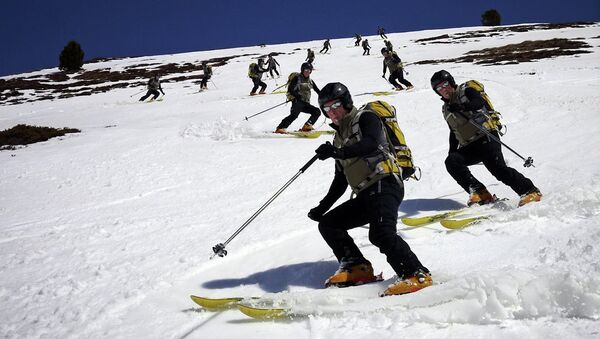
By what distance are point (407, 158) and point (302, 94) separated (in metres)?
7.31

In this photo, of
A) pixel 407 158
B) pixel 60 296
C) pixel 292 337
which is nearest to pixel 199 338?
pixel 292 337

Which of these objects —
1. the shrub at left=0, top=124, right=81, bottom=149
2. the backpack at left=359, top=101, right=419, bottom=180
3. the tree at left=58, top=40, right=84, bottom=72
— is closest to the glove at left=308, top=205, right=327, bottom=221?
the backpack at left=359, top=101, right=419, bottom=180

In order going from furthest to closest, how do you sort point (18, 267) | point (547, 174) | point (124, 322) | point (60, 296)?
point (547, 174)
point (18, 267)
point (60, 296)
point (124, 322)

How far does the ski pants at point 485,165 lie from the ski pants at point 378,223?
7.40ft

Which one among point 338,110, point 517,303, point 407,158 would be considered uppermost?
point 338,110

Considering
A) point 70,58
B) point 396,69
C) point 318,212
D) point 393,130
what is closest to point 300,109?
point 396,69

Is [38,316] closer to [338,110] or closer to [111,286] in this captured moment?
[111,286]

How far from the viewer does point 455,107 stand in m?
5.18

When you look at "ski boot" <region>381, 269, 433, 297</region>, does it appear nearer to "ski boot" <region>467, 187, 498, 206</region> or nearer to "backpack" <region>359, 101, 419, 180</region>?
"backpack" <region>359, 101, 419, 180</region>

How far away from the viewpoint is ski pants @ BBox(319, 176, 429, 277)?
301 centimetres

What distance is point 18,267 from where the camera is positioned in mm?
4496

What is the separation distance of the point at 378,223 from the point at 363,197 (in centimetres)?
29

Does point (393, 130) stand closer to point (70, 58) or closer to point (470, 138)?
point (470, 138)

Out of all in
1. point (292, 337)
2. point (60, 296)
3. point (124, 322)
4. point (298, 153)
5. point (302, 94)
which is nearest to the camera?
point (292, 337)
